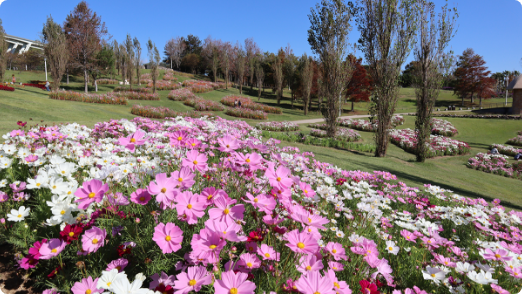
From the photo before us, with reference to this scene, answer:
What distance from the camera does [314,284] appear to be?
3.13 ft

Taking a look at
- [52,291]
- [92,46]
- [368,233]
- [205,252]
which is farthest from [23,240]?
[92,46]

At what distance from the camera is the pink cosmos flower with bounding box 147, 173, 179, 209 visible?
1.14 m

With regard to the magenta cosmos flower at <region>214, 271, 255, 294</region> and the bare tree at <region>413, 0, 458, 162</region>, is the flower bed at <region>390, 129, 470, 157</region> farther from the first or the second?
the magenta cosmos flower at <region>214, 271, 255, 294</region>

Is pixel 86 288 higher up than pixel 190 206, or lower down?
lower down

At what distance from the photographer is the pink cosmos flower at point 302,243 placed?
1021 millimetres

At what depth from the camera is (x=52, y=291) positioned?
1303 mm

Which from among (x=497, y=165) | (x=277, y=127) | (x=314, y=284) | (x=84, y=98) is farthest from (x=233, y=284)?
(x=84, y=98)

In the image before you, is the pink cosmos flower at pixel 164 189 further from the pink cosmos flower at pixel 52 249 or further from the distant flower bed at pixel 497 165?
the distant flower bed at pixel 497 165

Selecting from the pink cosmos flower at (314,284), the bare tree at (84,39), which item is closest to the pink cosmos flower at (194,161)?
the pink cosmos flower at (314,284)

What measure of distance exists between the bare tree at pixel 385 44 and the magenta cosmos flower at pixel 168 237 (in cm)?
1062

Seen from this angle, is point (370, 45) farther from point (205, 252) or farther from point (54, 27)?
point (54, 27)

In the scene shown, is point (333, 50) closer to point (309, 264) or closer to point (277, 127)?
point (277, 127)

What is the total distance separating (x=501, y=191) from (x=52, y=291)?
Result: 33.7ft

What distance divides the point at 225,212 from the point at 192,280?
1.02 ft
